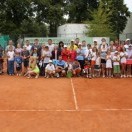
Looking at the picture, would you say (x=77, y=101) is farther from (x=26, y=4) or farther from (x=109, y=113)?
(x=26, y=4)

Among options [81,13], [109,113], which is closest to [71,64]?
[109,113]

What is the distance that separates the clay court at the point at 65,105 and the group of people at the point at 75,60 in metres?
1.09

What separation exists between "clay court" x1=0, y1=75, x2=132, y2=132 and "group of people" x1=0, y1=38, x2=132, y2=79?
1092 mm

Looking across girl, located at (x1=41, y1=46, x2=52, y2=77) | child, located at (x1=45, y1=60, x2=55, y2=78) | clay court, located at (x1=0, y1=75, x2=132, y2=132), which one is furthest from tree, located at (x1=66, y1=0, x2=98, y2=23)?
clay court, located at (x1=0, y1=75, x2=132, y2=132)

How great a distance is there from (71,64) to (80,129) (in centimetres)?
928

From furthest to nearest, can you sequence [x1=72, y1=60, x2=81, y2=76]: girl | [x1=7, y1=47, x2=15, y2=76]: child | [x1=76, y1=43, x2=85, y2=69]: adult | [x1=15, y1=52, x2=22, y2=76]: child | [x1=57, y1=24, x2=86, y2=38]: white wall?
[x1=57, y1=24, x2=86, y2=38]: white wall < [x1=7, y1=47, x2=15, y2=76]: child < [x1=15, y1=52, x2=22, y2=76]: child < [x1=76, y1=43, x2=85, y2=69]: adult < [x1=72, y1=60, x2=81, y2=76]: girl

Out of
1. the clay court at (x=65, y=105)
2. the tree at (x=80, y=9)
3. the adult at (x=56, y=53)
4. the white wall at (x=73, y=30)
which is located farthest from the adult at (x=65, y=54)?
the tree at (x=80, y=9)

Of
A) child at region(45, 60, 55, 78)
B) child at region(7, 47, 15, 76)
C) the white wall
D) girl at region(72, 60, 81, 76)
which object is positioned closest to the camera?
child at region(45, 60, 55, 78)

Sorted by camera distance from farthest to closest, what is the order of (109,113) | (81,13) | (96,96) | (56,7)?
(81,13), (56,7), (96,96), (109,113)

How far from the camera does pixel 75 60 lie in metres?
18.0

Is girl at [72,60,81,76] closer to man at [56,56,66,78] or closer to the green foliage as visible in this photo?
man at [56,56,66,78]

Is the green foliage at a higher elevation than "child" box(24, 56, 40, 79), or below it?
higher

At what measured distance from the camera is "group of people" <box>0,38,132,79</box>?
17734 mm

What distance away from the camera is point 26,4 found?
124 ft
